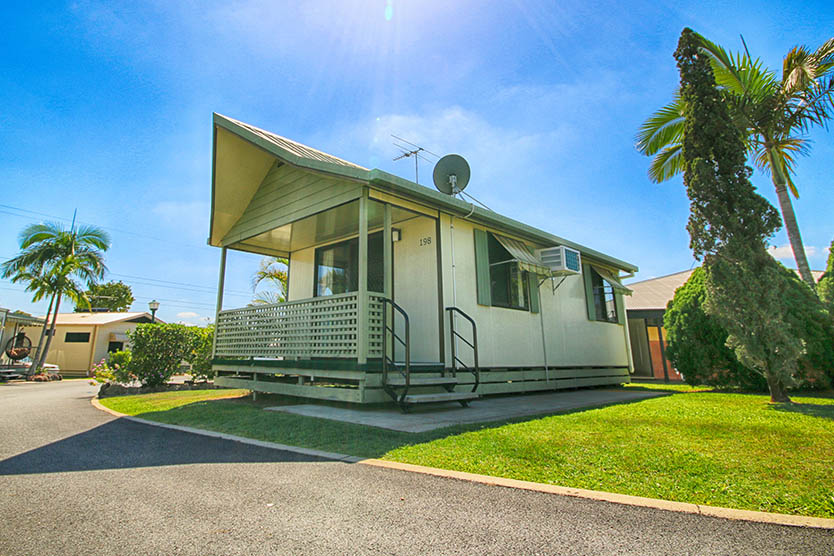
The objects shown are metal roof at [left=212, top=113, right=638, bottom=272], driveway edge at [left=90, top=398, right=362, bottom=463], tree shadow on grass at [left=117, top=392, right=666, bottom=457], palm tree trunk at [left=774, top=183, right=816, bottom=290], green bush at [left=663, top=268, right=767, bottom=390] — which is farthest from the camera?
palm tree trunk at [left=774, top=183, right=816, bottom=290]

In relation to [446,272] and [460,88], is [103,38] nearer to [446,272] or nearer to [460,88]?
[460,88]

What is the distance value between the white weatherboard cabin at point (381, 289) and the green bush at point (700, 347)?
6.88ft

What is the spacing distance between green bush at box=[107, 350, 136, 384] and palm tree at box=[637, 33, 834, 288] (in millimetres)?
14567

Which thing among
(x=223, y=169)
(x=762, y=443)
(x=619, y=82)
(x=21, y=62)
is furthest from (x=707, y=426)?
(x=21, y=62)

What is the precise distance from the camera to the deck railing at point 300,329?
19.9ft

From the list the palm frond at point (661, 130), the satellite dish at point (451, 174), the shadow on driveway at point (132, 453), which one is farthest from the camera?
Answer: the palm frond at point (661, 130)

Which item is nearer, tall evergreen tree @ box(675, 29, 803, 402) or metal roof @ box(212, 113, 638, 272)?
tall evergreen tree @ box(675, 29, 803, 402)

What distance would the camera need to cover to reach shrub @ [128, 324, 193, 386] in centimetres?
1049

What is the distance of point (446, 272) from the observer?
747 cm

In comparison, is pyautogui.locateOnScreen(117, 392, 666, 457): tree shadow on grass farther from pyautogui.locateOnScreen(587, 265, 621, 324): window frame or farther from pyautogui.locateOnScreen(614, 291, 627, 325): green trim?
pyautogui.locateOnScreen(614, 291, 627, 325): green trim

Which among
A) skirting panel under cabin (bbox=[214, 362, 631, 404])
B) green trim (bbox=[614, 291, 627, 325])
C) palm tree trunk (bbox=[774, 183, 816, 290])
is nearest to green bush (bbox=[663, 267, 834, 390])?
palm tree trunk (bbox=[774, 183, 816, 290])

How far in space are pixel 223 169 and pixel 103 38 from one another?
3.55m

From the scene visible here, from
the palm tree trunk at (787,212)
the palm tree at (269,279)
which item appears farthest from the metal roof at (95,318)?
the palm tree trunk at (787,212)

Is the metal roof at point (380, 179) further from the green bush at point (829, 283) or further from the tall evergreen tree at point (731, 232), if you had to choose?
the green bush at point (829, 283)
